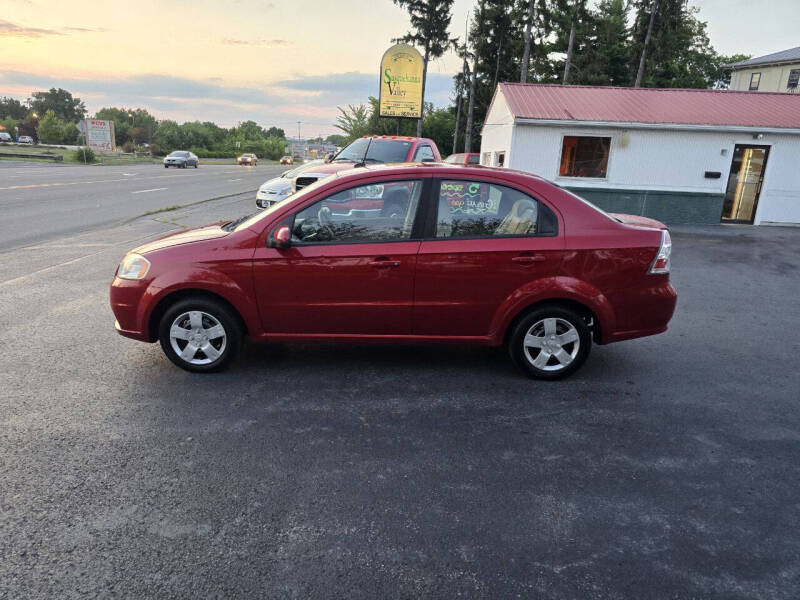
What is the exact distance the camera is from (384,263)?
4.46m

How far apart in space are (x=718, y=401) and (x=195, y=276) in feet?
13.9

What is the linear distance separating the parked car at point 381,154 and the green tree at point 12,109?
149 meters

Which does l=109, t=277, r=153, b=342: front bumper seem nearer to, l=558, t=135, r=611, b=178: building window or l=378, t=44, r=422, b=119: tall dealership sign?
l=558, t=135, r=611, b=178: building window

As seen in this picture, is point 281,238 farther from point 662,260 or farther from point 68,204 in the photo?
point 68,204

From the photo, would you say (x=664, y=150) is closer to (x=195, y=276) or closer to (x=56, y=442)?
(x=195, y=276)

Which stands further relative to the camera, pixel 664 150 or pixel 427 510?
pixel 664 150

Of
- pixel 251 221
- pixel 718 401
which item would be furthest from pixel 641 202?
pixel 251 221

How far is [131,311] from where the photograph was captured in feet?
14.9

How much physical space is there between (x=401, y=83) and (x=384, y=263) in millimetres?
26266

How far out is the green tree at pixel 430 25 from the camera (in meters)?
41.1

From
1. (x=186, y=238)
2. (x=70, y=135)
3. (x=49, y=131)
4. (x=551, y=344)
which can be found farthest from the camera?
(x=70, y=135)

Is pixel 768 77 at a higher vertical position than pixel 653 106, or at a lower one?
higher

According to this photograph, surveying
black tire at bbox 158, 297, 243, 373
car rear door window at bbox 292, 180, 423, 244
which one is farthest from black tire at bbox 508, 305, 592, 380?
black tire at bbox 158, 297, 243, 373

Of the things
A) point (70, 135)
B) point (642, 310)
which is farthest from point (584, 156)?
point (70, 135)
